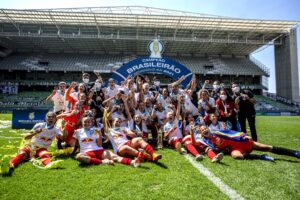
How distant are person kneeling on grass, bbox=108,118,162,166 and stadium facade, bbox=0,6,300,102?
2679 cm

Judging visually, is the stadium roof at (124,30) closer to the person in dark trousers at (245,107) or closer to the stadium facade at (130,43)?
the stadium facade at (130,43)

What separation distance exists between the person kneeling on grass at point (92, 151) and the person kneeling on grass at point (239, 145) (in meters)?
2.01

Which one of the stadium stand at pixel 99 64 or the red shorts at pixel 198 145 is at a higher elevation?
the stadium stand at pixel 99 64

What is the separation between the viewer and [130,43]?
3569 centimetres

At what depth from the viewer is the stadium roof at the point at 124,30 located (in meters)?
29.8

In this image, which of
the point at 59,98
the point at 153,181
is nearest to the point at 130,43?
the point at 59,98

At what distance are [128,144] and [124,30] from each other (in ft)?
102

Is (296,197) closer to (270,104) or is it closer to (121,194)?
(121,194)

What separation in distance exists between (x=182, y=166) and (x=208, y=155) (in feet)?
2.79

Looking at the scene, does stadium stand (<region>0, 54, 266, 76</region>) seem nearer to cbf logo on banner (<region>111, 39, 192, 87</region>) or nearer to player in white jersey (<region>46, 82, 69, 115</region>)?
cbf logo on banner (<region>111, 39, 192, 87</region>)

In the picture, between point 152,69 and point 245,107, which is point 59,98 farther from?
point 245,107

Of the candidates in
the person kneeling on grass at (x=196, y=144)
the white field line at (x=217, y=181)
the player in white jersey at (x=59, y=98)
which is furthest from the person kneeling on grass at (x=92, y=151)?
the player in white jersey at (x=59, y=98)

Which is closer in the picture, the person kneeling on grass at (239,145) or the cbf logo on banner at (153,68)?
the person kneeling on grass at (239,145)

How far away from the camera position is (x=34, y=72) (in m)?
36.8
